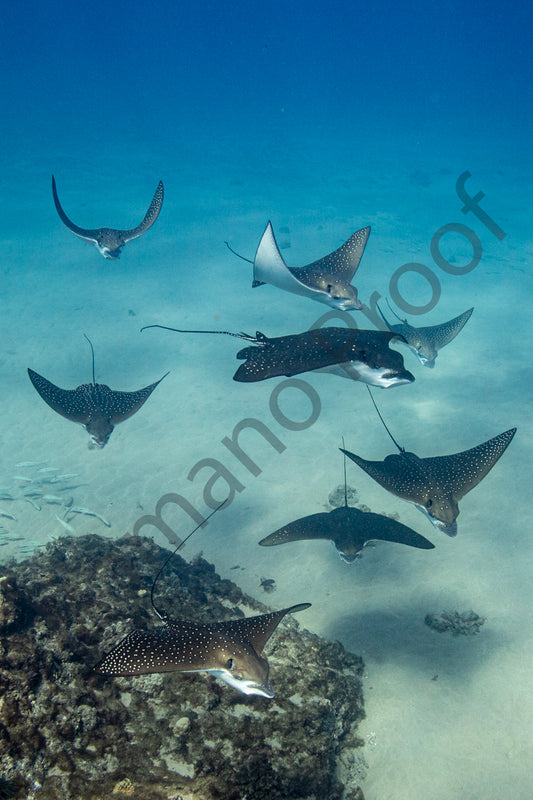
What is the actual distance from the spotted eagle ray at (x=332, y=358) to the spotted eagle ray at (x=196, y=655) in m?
2.97

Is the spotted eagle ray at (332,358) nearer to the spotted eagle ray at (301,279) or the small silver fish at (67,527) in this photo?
the spotted eagle ray at (301,279)

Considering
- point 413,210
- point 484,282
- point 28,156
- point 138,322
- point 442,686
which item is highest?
point 28,156

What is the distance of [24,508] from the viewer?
1157 centimetres

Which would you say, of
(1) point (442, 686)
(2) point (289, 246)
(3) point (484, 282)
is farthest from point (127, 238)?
(3) point (484, 282)

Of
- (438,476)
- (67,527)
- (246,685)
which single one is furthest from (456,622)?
(67,527)

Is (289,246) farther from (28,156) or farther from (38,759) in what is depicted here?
(28,156)

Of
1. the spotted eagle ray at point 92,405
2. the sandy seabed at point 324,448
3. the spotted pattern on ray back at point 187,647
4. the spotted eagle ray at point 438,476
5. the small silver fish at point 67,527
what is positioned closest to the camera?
the spotted pattern on ray back at point 187,647

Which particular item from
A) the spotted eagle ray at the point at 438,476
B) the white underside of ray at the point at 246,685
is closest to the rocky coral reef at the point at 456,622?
the spotted eagle ray at the point at 438,476

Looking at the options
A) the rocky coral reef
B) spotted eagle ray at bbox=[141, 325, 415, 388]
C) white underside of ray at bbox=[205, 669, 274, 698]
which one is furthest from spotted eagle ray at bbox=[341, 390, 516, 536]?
white underside of ray at bbox=[205, 669, 274, 698]

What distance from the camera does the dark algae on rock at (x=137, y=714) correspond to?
11.1ft

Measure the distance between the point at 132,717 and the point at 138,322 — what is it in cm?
1795

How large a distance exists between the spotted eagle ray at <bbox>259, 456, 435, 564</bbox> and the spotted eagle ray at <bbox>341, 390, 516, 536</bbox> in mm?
809

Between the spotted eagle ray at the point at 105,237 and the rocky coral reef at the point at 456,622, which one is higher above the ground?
the spotted eagle ray at the point at 105,237

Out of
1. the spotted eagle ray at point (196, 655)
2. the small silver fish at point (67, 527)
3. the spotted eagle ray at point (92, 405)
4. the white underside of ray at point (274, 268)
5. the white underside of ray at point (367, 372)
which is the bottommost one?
the small silver fish at point (67, 527)
